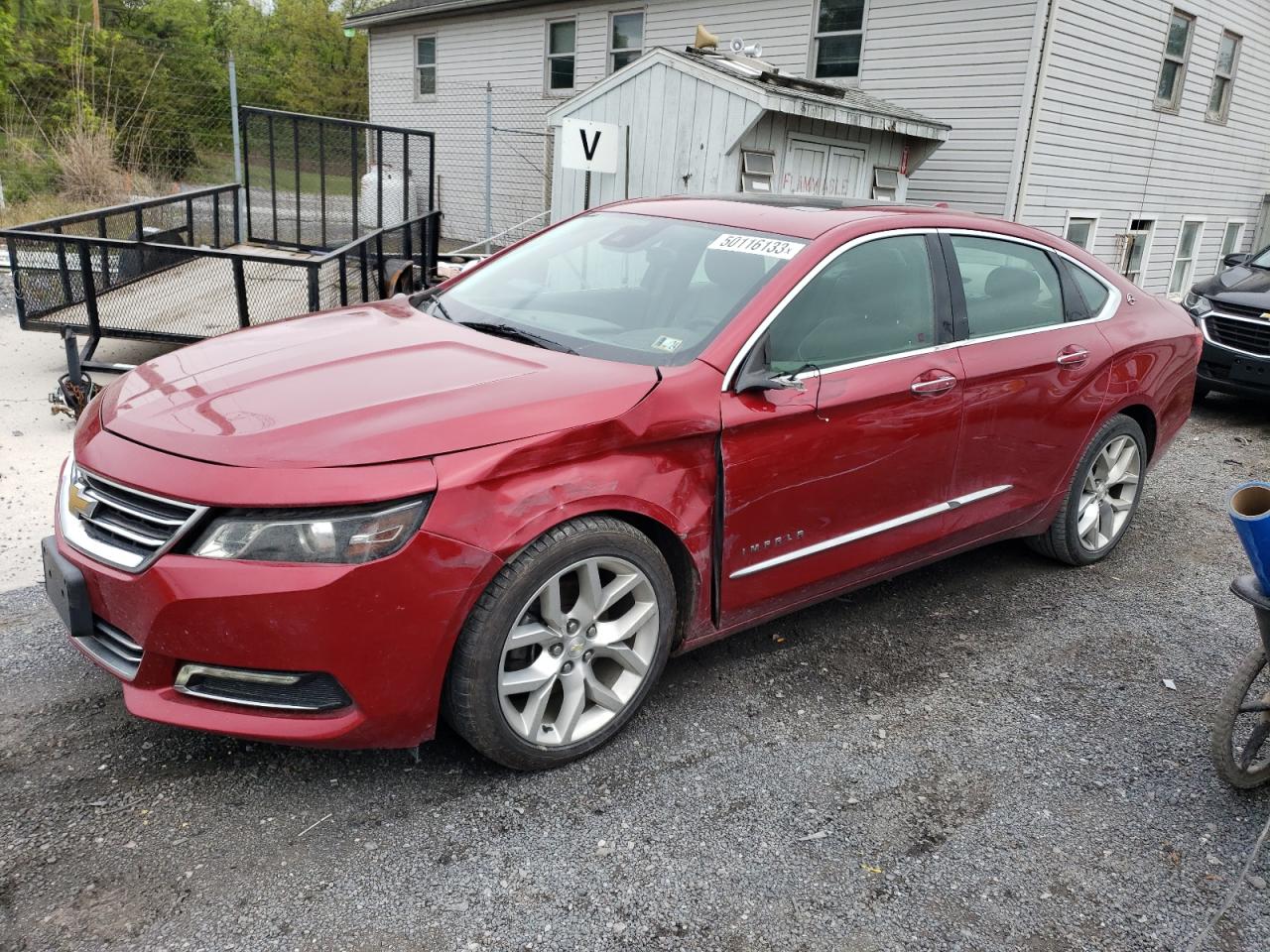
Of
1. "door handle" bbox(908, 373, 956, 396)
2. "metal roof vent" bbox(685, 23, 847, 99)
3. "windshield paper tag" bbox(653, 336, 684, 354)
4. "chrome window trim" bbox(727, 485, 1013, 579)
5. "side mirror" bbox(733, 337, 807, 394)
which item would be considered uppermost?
"metal roof vent" bbox(685, 23, 847, 99)

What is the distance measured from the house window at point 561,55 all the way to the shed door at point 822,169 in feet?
24.4

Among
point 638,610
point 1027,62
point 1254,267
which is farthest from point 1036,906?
point 1027,62

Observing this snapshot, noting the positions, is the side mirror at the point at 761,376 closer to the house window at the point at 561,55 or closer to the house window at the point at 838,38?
the house window at the point at 838,38

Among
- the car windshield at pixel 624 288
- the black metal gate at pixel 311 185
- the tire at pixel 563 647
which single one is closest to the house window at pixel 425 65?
the black metal gate at pixel 311 185

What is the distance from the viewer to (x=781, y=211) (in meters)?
3.63

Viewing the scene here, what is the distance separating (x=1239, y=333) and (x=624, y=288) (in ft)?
21.8

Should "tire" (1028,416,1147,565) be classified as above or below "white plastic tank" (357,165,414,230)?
below

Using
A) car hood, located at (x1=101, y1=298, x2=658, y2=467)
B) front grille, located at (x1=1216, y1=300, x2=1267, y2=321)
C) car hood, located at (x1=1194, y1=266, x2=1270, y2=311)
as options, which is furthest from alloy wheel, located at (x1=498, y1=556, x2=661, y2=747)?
car hood, located at (x1=1194, y1=266, x2=1270, y2=311)

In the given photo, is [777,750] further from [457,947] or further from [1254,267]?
[1254,267]

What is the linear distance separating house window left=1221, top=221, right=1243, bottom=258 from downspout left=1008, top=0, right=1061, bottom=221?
749 centimetres

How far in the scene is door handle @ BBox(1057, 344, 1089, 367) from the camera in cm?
402

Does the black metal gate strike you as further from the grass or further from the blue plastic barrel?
the blue plastic barrel

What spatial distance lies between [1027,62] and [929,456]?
9.38 meters

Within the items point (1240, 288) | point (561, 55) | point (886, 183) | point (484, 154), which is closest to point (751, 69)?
point (886, 183)
